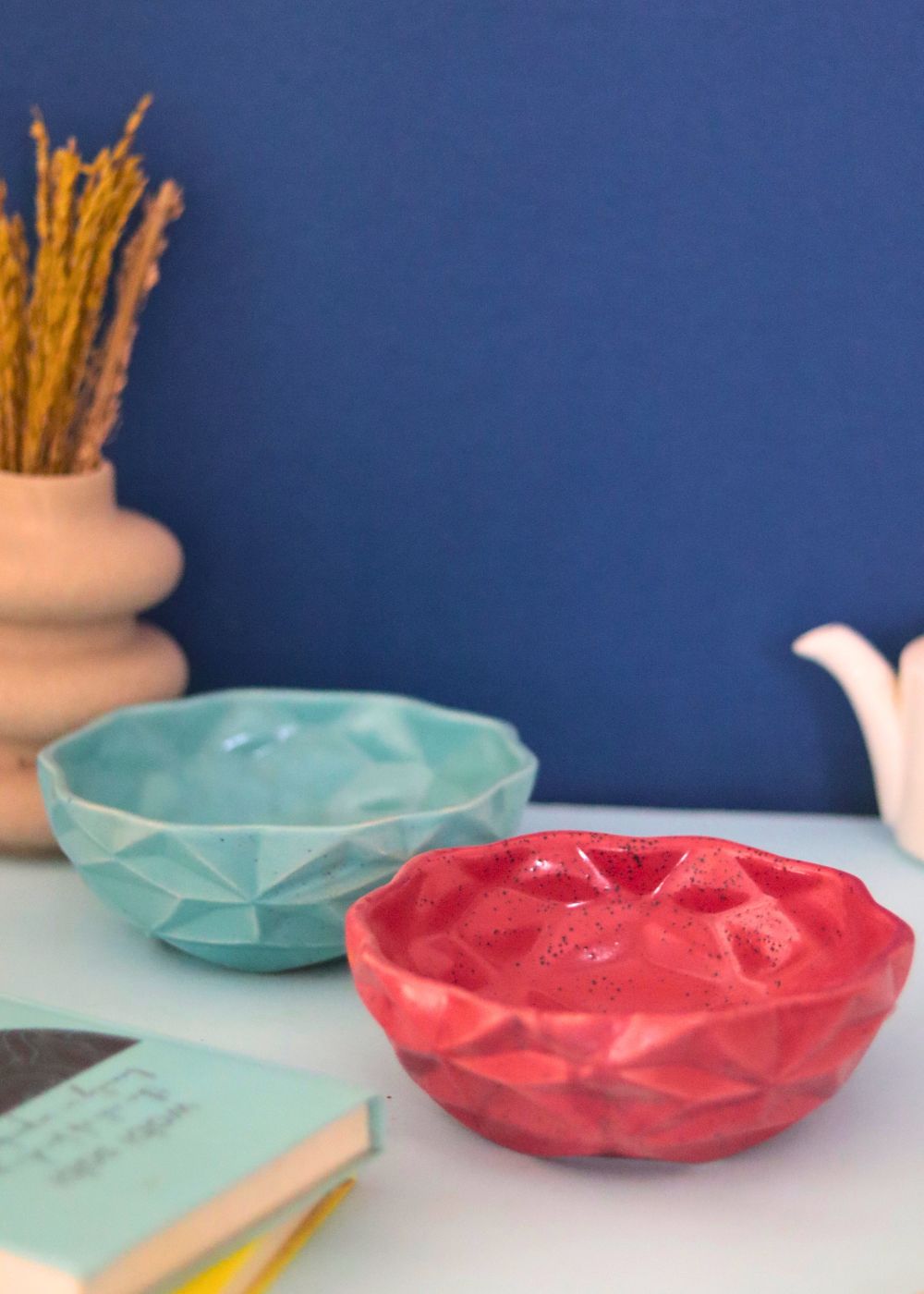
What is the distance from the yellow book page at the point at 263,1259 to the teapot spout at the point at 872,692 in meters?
0.47

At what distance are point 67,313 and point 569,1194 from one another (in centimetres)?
56

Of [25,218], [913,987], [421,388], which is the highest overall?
[25,218]

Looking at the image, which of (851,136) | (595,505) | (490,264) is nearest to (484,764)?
(595,505)

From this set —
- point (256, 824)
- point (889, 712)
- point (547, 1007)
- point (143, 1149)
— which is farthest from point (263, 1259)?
point (889, 712)

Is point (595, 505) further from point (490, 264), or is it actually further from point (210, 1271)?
point (210, 1271)

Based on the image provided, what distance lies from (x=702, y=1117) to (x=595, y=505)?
1.68 feet

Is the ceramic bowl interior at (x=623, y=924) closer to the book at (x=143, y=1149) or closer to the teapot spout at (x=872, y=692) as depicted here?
the book at (x=143, y=1149)

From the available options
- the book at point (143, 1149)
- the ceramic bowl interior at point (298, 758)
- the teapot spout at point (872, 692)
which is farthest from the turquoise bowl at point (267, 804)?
the teapot spout at point (872, 692)

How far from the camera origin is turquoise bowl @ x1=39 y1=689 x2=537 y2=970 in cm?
64

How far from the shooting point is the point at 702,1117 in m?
0.49

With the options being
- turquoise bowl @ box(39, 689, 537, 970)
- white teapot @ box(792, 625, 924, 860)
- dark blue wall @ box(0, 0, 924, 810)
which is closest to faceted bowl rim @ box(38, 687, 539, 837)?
turquoise bowl @ box(39, 689, 537, 970)

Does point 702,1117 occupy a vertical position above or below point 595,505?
below

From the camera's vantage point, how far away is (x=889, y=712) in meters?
0.85

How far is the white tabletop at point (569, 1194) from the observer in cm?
49
